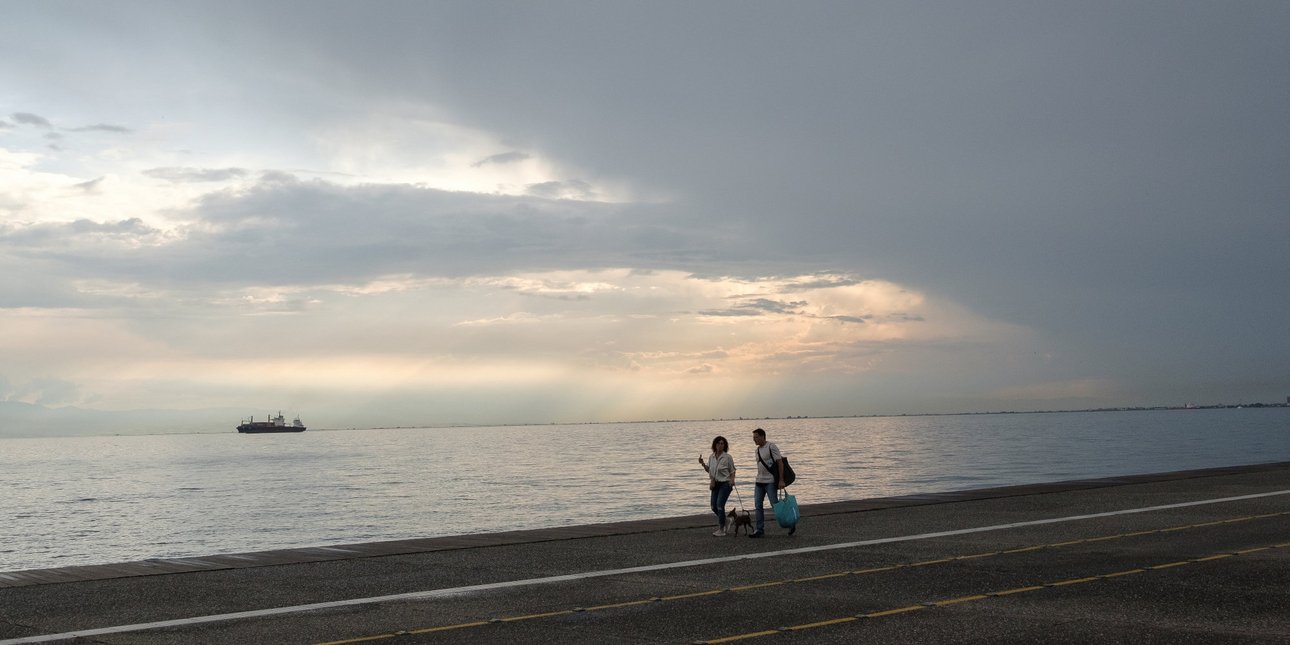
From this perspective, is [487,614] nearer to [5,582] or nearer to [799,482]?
[5,582]

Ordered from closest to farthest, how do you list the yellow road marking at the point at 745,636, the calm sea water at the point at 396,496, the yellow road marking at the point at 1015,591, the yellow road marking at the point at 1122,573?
1. the yellow road marking at the point at 745,636
2. the yellow road marking at the point at 1015,591
3. the yellow road marking at the point at 1122,573
4. the calm sea water at the point at 396,496

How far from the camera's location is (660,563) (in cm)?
1631

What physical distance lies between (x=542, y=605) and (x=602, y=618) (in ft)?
4.13

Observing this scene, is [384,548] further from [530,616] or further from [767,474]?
[767,474]

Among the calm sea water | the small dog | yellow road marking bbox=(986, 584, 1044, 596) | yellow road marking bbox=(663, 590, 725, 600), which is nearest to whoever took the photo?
yellow road marking bbox=(986, 584, 1044, 596)

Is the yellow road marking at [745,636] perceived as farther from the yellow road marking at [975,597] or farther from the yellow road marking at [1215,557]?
the yellow road marking at [1215,557]

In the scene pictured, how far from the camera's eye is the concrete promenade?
1120cm

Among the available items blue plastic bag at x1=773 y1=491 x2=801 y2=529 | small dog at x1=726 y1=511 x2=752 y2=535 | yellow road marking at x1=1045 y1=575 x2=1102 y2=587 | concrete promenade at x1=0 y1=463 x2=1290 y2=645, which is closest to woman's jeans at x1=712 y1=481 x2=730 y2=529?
small dog at x1=726 y1=511 x2=752 y2=535

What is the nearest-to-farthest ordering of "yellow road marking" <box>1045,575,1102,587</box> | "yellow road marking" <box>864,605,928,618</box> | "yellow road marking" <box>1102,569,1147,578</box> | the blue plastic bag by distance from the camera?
"yellow road marking" <box>864,605,928,618</box> → "yellow road marking" <box>1045,575,1102,587</box> → "yellow road marking" <box>1102,569,1147,578</box> → the blue plastic bag

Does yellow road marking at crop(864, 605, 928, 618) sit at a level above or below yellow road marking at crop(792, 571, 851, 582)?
below

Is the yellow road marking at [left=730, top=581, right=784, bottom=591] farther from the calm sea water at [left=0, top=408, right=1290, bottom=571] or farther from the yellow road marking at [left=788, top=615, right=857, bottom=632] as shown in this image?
the calm sea water at [left=0, top=408, right=1290, bottom=571]

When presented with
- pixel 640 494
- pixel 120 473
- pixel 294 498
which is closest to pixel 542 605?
pixel 640 494

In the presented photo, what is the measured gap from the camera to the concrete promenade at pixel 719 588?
11195 millimetres

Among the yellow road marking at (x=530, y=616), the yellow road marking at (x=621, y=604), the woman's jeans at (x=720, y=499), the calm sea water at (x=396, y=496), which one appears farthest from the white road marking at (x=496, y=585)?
the calm sea water at (x=396, y=496)
